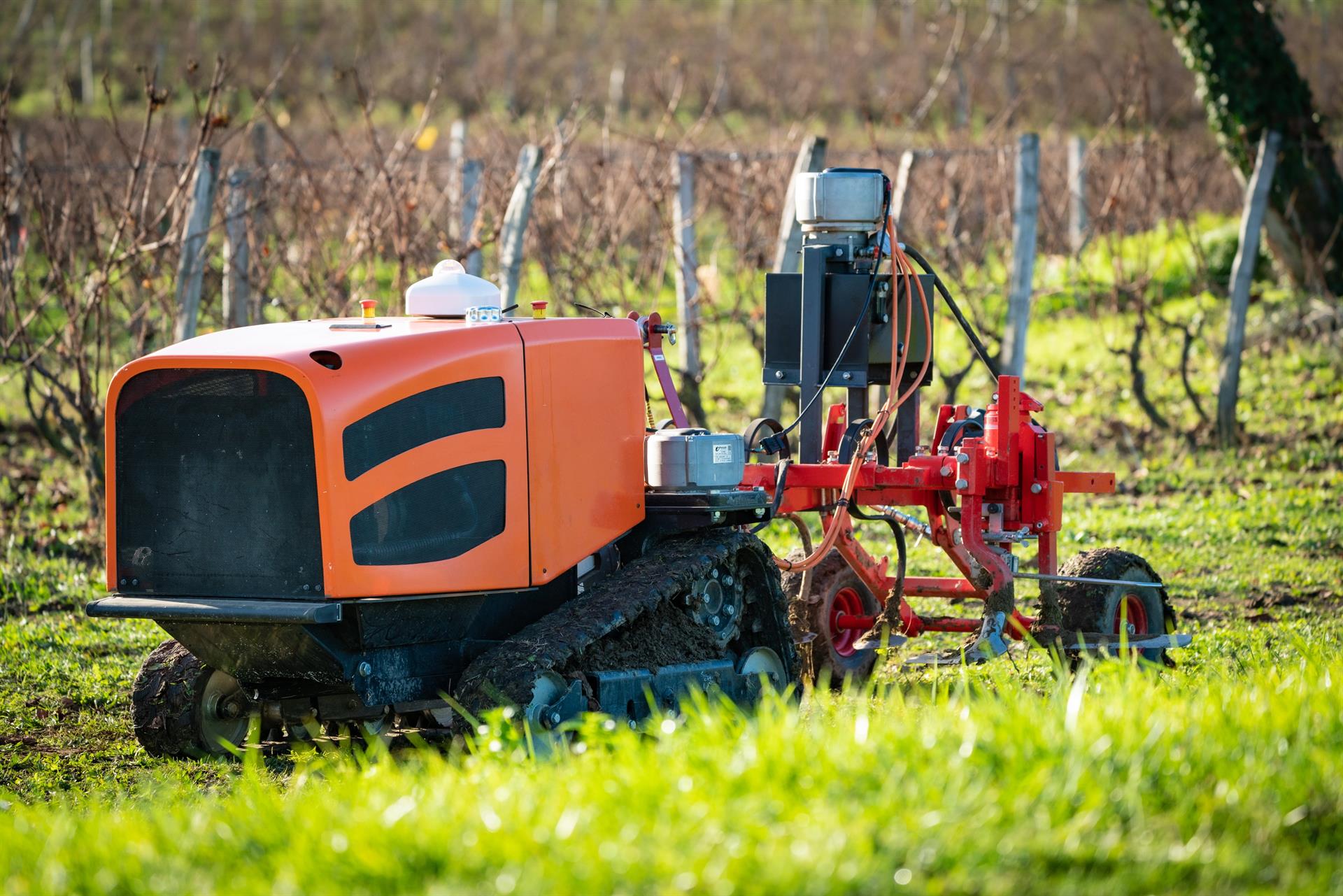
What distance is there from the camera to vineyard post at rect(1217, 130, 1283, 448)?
11.7 m

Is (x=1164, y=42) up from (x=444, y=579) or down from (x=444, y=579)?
up

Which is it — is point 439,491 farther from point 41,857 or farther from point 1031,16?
point 1031,16

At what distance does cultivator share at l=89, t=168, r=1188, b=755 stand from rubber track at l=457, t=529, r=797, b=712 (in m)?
0.01

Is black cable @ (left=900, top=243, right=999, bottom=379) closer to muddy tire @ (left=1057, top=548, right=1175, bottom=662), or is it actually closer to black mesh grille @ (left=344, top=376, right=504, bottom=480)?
muddy tire @ (left=1057, top=548, right=1175, bottom=662)

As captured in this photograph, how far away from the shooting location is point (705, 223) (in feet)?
64.7

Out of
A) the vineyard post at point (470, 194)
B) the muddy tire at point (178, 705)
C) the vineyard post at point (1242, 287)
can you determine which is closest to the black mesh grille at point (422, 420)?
the muddy tire at point (178, 705)

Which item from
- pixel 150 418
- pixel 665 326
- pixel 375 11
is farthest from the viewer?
pixel 375 11

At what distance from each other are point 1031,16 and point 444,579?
144 ft

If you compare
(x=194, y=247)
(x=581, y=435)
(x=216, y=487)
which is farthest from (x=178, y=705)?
(x=194, y=247)

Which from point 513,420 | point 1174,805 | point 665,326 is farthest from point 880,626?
point 1174,805

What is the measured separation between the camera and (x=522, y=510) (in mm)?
5078

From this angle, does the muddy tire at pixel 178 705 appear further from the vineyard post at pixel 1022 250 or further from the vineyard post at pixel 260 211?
the vineyard post at pixel 1022 250

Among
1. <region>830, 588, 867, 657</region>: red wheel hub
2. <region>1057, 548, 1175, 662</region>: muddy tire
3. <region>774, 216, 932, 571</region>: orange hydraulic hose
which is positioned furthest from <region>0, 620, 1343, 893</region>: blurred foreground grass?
<region>830, 588, 867, 657</region>: red wheel hub

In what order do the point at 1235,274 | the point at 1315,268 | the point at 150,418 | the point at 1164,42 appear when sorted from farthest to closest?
the point at 1164,42 < the point at 1315,268 < the point at 1235,274 < the point at 150,418
